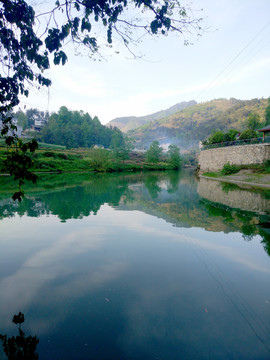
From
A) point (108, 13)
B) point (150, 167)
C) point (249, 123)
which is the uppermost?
point (249, 123)

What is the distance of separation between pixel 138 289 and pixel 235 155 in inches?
1321

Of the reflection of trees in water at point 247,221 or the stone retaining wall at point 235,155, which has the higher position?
the stone retaining wall at point 235,155

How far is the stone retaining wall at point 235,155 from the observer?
29.2m

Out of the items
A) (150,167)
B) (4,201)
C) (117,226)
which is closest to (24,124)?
(150,167)

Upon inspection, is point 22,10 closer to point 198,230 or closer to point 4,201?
point 198,230

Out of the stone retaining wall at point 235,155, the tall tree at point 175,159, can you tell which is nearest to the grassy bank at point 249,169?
the stone retaining wall at point 235,155

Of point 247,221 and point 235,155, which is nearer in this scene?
point 247,221

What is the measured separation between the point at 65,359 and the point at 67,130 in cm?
9033

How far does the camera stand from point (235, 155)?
34031 millimetres

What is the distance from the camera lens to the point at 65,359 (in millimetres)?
2574

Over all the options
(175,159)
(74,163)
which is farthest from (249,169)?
(175,159)

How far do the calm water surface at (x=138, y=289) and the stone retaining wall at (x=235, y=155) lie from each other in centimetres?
2408

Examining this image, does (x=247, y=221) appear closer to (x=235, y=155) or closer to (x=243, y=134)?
(x=235, y=155)

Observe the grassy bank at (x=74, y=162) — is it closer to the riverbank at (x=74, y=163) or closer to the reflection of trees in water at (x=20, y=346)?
the riverbank at (x=74, y=163)
